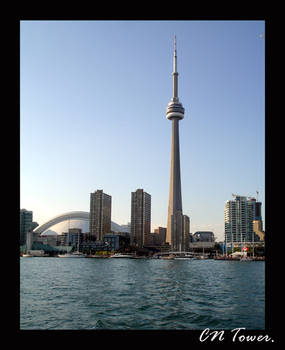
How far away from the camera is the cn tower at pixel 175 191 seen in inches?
5305

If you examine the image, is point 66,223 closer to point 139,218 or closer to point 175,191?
point 139,218

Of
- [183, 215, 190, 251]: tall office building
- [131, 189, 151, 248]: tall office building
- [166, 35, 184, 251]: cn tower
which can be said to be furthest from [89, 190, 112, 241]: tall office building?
[183, 215, 190, 251]: tall office building

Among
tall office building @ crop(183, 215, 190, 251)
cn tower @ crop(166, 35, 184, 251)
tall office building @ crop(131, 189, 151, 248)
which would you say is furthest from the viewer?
tall office building @ crop(131, 189, 151, 248)

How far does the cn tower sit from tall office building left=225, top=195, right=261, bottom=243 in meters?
22.0

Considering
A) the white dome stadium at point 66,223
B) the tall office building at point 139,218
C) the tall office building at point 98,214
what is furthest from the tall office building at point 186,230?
the white dome stadium at point 66,223

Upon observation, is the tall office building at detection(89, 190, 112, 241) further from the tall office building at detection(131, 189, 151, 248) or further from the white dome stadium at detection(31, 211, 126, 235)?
the white dome stadium at detection(31, 211, 126, 235)

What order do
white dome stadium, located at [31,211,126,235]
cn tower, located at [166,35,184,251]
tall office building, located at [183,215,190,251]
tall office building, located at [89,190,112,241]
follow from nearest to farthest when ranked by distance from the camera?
cn tower, located at [166,35,184,251]
tall office building, located at [183,215,190,251]
tall office building, located at [89,190,112,241]
white dome stadium, located at [31,211,126,235]

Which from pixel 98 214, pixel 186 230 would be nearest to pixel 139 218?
pixel 98 214

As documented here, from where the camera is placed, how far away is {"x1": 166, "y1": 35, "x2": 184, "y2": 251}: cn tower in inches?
5305

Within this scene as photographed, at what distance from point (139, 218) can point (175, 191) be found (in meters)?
18.7

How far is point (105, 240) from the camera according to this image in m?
Answer: 134

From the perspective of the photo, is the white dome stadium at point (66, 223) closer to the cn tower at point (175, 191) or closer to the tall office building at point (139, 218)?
the tall office building at point (139, 218)

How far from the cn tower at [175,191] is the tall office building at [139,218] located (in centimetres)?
1048

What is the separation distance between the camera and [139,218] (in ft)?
464
